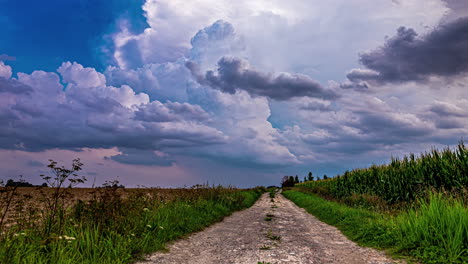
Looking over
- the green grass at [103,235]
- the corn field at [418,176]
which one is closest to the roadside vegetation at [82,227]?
the green grass at [103,235]

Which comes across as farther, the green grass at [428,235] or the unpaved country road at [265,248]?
the unpaved country road at [265,248]

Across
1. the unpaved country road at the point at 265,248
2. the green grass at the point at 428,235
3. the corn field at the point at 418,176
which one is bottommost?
the unpaved country road at the point at 265,248

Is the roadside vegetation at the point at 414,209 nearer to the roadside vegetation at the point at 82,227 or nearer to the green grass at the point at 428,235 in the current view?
the green grass at the point at 428,235

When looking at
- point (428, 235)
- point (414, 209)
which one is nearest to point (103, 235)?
point (428, 235)

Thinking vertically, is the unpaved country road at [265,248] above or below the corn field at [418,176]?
below

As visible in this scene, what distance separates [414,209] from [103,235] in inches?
528

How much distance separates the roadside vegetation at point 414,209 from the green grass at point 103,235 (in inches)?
272

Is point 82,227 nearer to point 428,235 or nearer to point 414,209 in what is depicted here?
point 428,235

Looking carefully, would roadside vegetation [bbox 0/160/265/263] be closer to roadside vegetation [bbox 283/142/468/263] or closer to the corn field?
roadside vegetation [bbox 283/142/468/263]

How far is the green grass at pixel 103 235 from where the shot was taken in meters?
6.05

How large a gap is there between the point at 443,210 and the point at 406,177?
392 inches

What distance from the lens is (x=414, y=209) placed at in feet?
44.1

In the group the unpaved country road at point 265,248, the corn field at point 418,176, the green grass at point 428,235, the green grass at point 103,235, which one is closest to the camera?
the green grass at point 103,235

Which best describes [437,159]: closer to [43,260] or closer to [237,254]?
[237,254]
